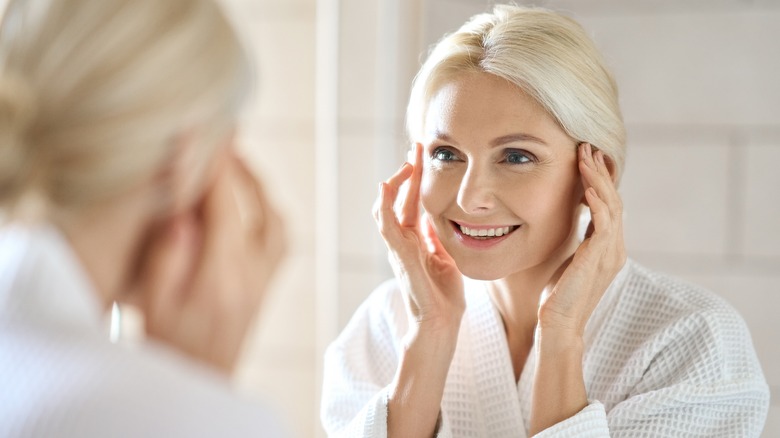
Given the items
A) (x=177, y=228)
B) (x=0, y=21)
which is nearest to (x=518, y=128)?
(x=177, y=228)

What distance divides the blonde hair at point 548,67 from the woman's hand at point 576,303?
0.05 meters

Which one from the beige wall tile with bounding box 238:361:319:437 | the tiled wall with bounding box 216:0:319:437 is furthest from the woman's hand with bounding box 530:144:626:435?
the beige wall tile with bounding box 238:361:319:437

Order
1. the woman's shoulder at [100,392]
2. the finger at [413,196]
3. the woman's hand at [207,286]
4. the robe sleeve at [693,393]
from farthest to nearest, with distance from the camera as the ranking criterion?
the finger at [413,196] → the robe sleeve at [693,393] → the woman's hand at [207,286] → the woman's shoulder at [100,392]

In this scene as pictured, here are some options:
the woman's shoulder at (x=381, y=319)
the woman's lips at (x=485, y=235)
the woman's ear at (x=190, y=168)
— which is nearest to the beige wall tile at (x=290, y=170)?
the woman's shoulder at (x=381, y=319)

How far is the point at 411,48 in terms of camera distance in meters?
2.06

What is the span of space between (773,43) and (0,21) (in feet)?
5.39

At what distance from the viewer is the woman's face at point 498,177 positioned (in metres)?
1.32

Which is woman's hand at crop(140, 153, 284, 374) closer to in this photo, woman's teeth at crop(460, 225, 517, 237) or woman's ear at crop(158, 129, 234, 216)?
woman's ear at crop(158, 129, 234, 216)

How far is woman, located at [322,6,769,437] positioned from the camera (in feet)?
4.23

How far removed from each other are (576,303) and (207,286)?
2.05 ft

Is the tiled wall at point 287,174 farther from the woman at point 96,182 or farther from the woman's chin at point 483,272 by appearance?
the woman at point 96,182

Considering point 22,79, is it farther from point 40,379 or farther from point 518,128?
point 518,128

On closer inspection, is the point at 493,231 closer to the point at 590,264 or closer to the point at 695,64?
the point at 590,264

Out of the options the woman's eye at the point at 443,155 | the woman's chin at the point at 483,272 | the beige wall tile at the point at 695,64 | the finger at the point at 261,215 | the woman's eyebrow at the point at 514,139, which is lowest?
the woman's chin at the point at 483,272
